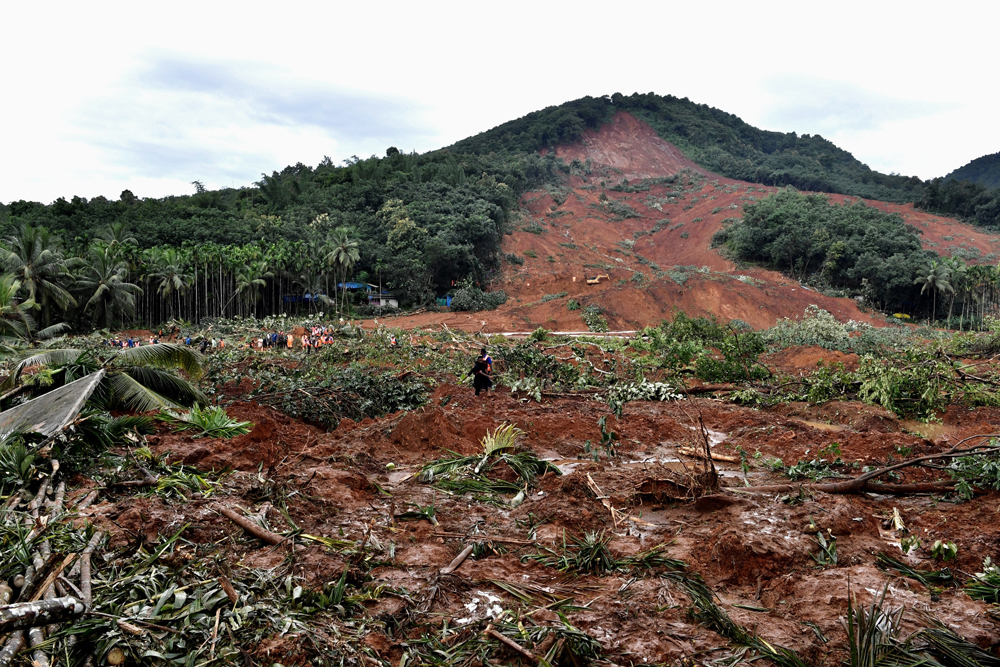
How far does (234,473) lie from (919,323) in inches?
1784

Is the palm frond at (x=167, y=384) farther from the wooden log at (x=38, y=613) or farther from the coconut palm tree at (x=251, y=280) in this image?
the coconut palm tree at (x=251, y=280)

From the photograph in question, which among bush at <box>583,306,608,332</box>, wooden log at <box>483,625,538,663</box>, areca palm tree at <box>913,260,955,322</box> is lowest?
bush at <box>583,306,608,332</box>

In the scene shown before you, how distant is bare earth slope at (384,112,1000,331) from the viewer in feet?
112

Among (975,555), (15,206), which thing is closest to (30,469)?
(975,555)

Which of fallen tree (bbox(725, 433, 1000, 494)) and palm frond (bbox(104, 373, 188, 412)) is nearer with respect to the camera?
fallen tree (bbox(725, 433, 1000, 494))

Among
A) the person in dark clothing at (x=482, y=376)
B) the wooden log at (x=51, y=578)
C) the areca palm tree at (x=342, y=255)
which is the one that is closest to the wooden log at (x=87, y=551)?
the wooden log at (x=51, y=578)

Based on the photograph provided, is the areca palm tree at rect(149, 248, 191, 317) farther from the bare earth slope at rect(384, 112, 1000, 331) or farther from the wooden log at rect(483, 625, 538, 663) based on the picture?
the wooden log at rect(483, 625, 538, 663)

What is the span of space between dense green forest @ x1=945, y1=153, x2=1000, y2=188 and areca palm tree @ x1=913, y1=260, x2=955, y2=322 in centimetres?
8393

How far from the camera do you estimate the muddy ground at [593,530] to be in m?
3.74

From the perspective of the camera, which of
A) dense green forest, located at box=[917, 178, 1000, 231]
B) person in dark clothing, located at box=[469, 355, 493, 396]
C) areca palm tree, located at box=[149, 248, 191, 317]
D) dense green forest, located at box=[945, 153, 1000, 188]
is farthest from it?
dense green forest, located at box=[945, 153, 1000, 188]

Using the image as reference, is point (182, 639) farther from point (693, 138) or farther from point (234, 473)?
point (693, 138)

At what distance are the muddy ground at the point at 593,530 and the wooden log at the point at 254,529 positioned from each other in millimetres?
52

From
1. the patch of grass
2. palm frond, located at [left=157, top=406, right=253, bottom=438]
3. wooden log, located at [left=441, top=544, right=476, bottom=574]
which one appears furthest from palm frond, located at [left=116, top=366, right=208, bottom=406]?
the patch of grass

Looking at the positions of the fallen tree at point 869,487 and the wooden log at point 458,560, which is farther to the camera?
the fallen tree at point 869,487
